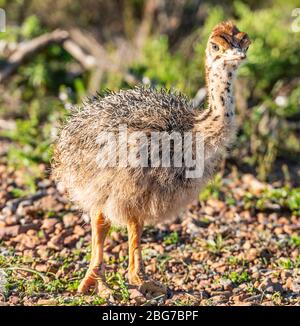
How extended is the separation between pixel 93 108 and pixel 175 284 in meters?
1.27

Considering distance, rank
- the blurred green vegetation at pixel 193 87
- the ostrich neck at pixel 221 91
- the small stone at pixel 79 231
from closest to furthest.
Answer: the ostrich neck at pixel 221 91 → the small stone at pixel 79 231 → the blurred green vegetation at pixel 193 87

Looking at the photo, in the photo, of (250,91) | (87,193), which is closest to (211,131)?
(87,193)

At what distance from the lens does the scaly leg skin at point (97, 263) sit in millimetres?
4953

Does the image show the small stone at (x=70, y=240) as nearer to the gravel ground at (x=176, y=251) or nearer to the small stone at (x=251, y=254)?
the gravel ground at (x=176, y=251)

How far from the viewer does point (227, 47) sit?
4.67 m

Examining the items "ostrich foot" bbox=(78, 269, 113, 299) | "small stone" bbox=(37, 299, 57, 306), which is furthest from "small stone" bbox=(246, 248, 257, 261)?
"small stone" bbox=(37, 299, 57, 306)

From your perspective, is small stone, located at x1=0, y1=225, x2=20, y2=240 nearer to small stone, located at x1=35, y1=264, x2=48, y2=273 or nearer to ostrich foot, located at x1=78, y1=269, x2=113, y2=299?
small stone, located at x1=35, y1=264, x2=48, y2=273

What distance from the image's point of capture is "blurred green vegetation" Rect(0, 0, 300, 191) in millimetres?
7383

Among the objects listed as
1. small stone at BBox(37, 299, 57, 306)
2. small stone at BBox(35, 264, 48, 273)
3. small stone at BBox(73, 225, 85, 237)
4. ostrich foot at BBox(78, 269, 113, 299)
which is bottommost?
small stone at BBox(37, 299, 57, 306)

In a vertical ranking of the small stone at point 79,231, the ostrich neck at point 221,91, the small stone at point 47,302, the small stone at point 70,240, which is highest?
the ostrich neck at point 221,91

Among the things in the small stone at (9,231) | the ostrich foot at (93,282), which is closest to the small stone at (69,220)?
the small stone at (9,231)

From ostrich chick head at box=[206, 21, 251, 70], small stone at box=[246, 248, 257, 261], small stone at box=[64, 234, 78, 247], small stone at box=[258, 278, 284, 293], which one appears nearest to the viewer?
ostrich chick head at box=[206, 21, 251, 70]

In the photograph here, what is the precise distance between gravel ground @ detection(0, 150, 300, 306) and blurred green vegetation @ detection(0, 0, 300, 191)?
51 centimetres
